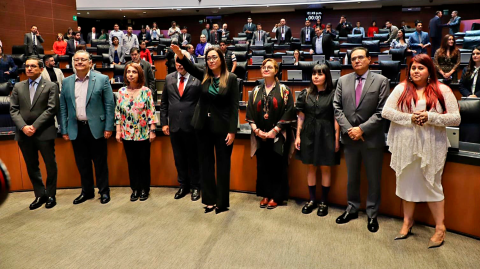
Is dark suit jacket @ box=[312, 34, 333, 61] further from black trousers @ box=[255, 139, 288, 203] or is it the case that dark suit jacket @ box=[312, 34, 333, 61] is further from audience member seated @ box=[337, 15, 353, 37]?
black trousers @ box=[255, 139, 288, 203]

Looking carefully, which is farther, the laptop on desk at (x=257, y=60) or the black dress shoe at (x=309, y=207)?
the laptop on desk at (x=257, y=60)

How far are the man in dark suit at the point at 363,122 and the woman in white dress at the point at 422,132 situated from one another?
16 cm

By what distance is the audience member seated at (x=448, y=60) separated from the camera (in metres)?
4.82

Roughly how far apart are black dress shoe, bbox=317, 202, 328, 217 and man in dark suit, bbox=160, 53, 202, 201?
3.86ft

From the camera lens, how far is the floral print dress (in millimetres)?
3303

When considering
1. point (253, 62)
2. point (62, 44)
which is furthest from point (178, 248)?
point (62, 44)

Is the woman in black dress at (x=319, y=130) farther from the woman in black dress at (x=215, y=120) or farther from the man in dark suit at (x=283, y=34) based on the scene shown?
the man in dark suit at (x=283, y=34)

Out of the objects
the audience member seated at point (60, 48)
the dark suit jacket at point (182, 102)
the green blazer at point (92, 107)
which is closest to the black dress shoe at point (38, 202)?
the green blazer at point (92, 107)

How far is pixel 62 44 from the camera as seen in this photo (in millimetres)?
10164

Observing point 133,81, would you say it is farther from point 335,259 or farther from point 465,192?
point 465,192

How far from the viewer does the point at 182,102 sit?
3.35 m

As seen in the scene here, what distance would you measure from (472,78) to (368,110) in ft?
7.18

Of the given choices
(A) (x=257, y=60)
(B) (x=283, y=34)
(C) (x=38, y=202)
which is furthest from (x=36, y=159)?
(B) (x=283, y=34)

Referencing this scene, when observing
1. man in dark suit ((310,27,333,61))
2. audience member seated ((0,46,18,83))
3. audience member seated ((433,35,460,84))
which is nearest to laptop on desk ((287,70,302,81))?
audience member seated ((433,35,460,84))
